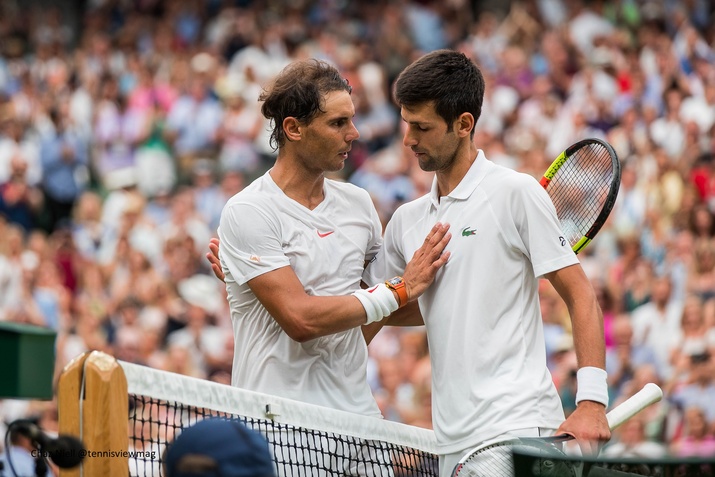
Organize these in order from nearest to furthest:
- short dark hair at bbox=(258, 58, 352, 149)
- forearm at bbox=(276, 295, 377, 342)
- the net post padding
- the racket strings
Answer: the net post padding < forearm at bbox=(276, 295, 377, 342) < short dark hair at bbox=(258, 58, 352, 149) < the racket strings

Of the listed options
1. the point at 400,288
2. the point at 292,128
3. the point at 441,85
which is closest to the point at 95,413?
the point at 400,288

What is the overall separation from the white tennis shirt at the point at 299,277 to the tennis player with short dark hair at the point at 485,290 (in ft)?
1.28

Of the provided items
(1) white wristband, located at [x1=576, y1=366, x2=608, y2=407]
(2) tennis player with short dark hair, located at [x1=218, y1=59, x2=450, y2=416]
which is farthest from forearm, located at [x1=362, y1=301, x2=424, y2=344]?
(1) white wristband, located at [x1=576, y1=366, x2=608, y2=407]

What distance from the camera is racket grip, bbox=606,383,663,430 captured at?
500 centimetres

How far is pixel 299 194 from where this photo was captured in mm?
5312

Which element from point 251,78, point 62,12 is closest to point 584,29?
point 251,78

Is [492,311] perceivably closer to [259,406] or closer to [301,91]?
[259,406]

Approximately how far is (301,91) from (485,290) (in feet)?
4.00

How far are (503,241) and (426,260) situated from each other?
33 centimetres

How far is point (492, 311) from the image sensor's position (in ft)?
15.7

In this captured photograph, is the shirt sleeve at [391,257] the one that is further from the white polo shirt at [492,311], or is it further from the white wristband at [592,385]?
the white wristband at [592,385]

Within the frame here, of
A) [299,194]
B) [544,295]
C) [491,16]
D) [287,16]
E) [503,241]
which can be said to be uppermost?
[287,16]

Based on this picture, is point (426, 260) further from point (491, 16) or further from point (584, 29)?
point (491, 16)

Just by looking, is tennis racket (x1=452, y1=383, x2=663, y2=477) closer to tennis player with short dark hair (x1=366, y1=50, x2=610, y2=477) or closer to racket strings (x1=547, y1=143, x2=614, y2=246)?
tennis player with short dark hair (x1=366, y1=50, x2=610, y2=477)
